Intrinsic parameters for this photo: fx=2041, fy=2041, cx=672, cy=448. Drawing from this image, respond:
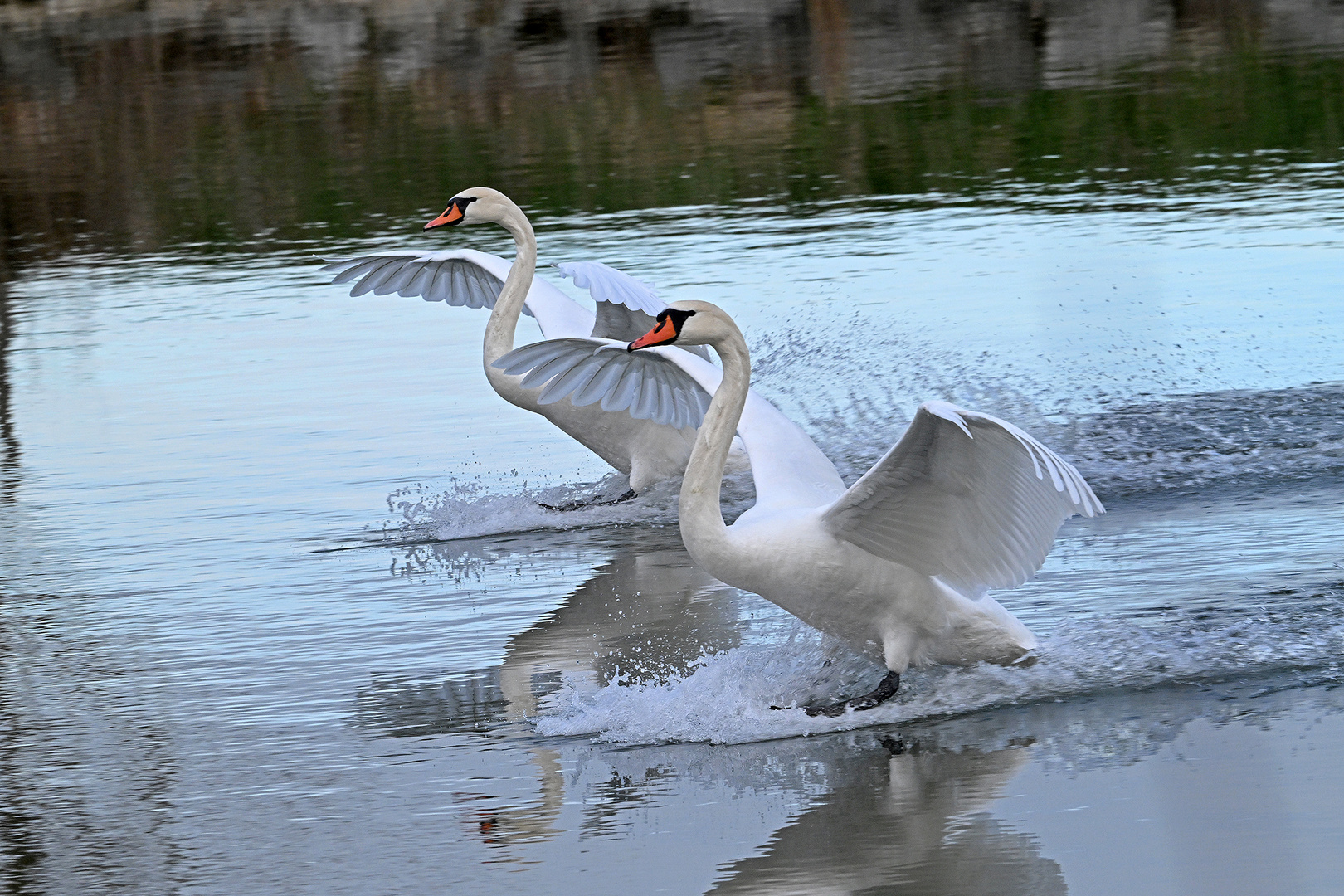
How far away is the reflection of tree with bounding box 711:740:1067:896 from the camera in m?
4.98

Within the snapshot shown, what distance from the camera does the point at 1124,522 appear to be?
852 centimetres

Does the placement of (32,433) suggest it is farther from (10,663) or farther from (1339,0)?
(1339,0)

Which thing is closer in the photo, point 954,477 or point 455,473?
point 954,477

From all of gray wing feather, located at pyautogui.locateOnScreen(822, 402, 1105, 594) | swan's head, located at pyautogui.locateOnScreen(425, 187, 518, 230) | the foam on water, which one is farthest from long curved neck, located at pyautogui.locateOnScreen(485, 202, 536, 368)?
gray wing feather, located at pyautogui.locateOnScreen(822, 402, 1105, 594)

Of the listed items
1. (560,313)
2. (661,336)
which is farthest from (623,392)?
(560,313)

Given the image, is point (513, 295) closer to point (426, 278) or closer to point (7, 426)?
point (426, 278)

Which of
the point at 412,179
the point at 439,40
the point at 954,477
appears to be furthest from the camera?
the point at 439,40

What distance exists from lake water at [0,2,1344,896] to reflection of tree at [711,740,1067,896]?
17 millimetres

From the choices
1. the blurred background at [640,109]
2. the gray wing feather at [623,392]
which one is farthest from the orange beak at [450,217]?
the blurred background at [640,109]

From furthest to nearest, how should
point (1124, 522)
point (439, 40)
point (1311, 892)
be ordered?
point (439, 40)
point (1124, 522)
point (1311, 892)

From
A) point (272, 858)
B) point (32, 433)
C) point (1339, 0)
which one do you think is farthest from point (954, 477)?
point (1339, 0)

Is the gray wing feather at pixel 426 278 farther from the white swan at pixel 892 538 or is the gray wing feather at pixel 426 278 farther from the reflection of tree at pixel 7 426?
the white swan at pixel 892 538

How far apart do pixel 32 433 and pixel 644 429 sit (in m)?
4.19

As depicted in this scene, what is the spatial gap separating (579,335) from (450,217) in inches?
52.6
